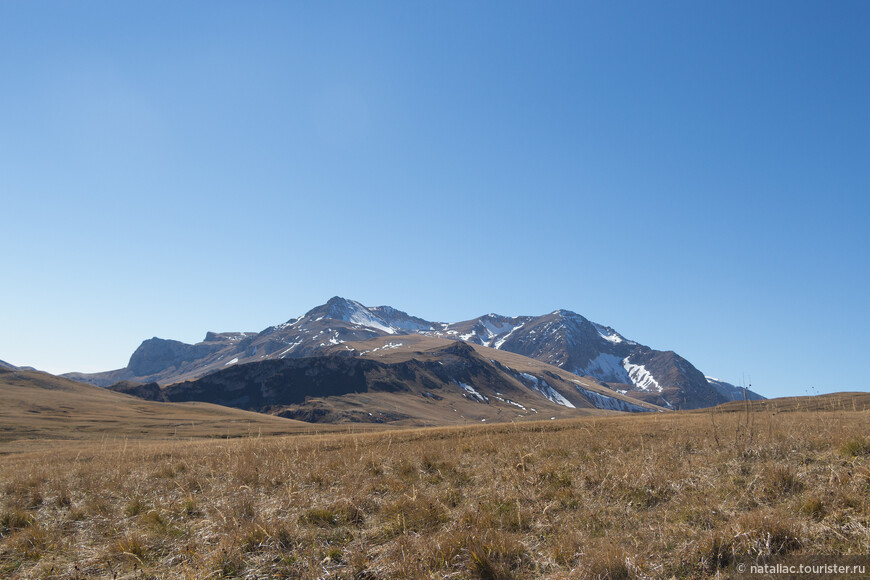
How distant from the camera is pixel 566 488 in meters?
8.09

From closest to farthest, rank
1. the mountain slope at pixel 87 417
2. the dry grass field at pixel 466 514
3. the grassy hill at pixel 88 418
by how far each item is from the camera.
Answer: the dry grass field at pixel 466 514 → the grassy hill at pixel 88 418 → the mountain slope at pixel 87 417

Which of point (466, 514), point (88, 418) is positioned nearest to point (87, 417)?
point (88, 418)

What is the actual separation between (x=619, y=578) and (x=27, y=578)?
7630 mm

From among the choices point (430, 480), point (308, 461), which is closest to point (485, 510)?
point (430, 480)

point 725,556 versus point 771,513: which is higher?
point 771,513

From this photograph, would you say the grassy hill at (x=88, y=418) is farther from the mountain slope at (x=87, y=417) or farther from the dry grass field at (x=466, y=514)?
the dry grass field at (x=466, y=514)

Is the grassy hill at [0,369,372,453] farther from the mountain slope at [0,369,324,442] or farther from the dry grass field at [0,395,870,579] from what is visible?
the dry grass field at [0,395,870,579]

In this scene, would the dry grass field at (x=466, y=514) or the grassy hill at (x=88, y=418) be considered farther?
the grassy hill at (x=88, y=418)

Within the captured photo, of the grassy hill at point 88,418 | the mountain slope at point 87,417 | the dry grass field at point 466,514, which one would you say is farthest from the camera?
the mountain slope at point 87,417

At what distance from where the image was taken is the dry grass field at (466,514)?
5480mm

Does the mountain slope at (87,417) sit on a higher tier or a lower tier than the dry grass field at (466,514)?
lower

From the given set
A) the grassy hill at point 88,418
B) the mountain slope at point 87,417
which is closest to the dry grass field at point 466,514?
the grassy hill at point 88,418

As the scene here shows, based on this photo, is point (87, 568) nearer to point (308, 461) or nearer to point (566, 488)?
point (308, 461)

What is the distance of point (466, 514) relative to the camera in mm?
6754
